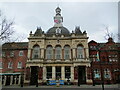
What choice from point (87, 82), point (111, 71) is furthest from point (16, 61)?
point (111, 71)

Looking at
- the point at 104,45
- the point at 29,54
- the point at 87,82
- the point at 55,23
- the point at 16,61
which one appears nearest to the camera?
the point at 87,82

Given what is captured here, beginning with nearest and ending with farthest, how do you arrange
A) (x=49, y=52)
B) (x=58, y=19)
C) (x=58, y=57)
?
(x=58, y=57)
(x=49, y=52)
(x=58, y=19)

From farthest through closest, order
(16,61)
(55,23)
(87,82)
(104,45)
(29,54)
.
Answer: (55,23), (104,45), (16,61), (29,54), (87,82)

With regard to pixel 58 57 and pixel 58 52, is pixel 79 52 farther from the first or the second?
pixel 58 57

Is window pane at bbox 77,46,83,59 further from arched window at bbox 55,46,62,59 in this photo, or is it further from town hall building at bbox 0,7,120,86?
arched window at bbox 55,46,62,59

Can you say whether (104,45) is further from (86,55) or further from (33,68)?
(33,68)

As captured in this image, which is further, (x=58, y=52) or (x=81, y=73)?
(x=58, y=52)

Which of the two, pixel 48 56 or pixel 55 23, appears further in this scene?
pixel 55 23

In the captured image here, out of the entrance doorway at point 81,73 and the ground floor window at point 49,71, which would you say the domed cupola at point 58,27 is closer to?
the ground floor window at point 49,71

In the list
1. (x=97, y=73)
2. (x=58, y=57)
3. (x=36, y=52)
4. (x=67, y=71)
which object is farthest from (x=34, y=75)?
(x=97, y=73)

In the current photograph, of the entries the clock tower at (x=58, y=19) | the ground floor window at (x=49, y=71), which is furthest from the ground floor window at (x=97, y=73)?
the clock tower at (x=58, y=19)

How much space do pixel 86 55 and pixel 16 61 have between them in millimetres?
19821

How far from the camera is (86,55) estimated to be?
3350 cm

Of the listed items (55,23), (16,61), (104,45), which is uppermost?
(55,23)
